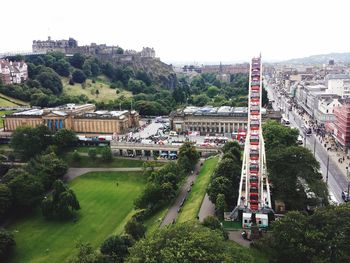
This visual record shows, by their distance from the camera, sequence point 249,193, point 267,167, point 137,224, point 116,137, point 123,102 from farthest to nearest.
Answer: point 123,102 < point 116,137 < point 267,167 < point 249,193 < point 137,224

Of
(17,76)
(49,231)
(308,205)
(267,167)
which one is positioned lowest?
(49,231)

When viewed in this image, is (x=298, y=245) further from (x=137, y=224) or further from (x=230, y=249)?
(x=137, y=224)

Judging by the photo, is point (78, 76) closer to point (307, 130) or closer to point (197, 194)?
point (307, 130)

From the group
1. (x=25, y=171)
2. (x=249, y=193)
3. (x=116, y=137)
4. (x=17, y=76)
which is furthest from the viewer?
(x=17, y=76)

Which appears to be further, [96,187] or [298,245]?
[96,187]

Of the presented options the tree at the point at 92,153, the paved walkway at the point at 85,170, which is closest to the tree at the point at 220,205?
the paved walkway at the point at 85,170

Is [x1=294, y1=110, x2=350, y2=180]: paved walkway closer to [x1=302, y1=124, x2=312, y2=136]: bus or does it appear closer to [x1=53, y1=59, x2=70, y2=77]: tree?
[x1=302, y1=124, x2=312, y2=136]: bus

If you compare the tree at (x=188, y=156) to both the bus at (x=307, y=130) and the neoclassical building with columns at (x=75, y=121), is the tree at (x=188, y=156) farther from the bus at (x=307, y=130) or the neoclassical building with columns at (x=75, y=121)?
the bus at (x=307, y=130)

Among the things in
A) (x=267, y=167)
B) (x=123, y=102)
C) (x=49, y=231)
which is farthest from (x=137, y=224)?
(x=123, y=102)

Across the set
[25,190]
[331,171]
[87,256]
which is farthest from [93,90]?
[87,256]
